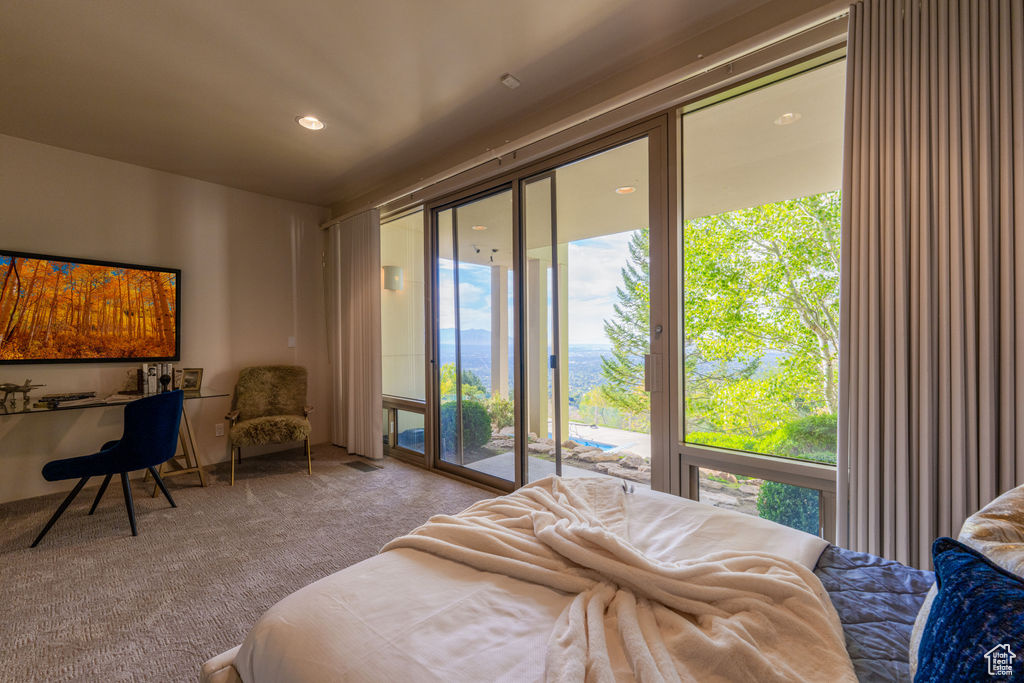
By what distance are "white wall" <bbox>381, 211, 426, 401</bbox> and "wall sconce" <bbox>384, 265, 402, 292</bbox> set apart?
4 cm

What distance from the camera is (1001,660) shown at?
19.7 inches

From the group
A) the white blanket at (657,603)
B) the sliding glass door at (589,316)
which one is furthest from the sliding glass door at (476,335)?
the white blanket at (657,603)

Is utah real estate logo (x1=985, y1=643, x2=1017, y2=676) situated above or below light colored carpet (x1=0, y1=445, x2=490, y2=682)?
above

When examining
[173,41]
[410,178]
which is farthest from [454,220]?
[173,41]

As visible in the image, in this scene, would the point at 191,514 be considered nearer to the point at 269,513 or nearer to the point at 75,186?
the point at 269,513

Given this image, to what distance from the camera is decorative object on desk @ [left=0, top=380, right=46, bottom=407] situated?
115 inches

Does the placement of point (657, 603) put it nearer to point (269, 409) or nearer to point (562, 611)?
point (562, 611)

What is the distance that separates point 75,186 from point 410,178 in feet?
8.72

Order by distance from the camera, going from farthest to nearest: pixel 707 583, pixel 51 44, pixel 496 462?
pixel 496 462, pixel 51 44, pixel 707 583

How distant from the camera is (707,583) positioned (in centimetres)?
95

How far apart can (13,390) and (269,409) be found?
168 centimetres

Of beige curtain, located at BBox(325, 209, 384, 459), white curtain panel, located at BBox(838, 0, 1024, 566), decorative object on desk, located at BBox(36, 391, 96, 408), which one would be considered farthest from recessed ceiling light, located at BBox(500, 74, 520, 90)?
decorative object on desk, located at BBox(36, 391, 96, 408)

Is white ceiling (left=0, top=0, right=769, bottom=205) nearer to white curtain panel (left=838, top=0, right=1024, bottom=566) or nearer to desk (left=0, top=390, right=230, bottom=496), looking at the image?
white curtain panel (left=838, top=0, right=1024, bottom=566)

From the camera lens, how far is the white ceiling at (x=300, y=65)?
2.03 meters
